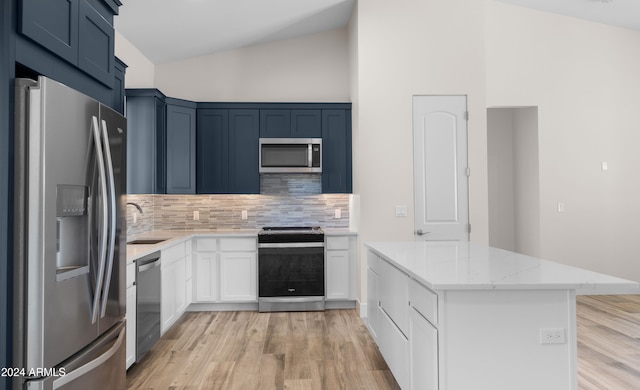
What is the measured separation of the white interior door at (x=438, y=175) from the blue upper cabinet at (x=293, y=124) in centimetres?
118

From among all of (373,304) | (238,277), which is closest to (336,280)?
(238,277)

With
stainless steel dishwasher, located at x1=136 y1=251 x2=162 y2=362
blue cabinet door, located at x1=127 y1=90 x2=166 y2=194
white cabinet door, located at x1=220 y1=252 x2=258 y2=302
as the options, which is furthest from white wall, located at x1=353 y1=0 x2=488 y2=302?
blue cabinet door, located at x1=127 y1=90 x2=166 y2=194

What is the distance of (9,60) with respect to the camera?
146 cm

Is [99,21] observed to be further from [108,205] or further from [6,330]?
[6,330]

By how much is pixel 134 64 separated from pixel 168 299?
264cm

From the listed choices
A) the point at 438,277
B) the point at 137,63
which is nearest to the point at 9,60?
the point at 438,277

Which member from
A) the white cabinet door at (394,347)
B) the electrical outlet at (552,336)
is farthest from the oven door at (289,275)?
the electrical outlet at (552,336)

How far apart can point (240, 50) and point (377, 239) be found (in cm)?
303

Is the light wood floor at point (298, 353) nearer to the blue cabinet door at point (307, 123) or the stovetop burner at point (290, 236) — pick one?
the stovetop burner at point (290, 236)

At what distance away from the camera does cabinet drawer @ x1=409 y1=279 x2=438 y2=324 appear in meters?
1.90

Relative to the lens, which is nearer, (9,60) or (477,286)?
(9,60)

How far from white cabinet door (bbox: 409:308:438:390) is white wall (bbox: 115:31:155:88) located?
3615mm

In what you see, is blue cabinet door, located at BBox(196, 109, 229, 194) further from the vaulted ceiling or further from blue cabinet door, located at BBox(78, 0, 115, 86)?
blue cabinet door, located at BBox(78, 0, 115, 86)

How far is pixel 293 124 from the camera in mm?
5031
